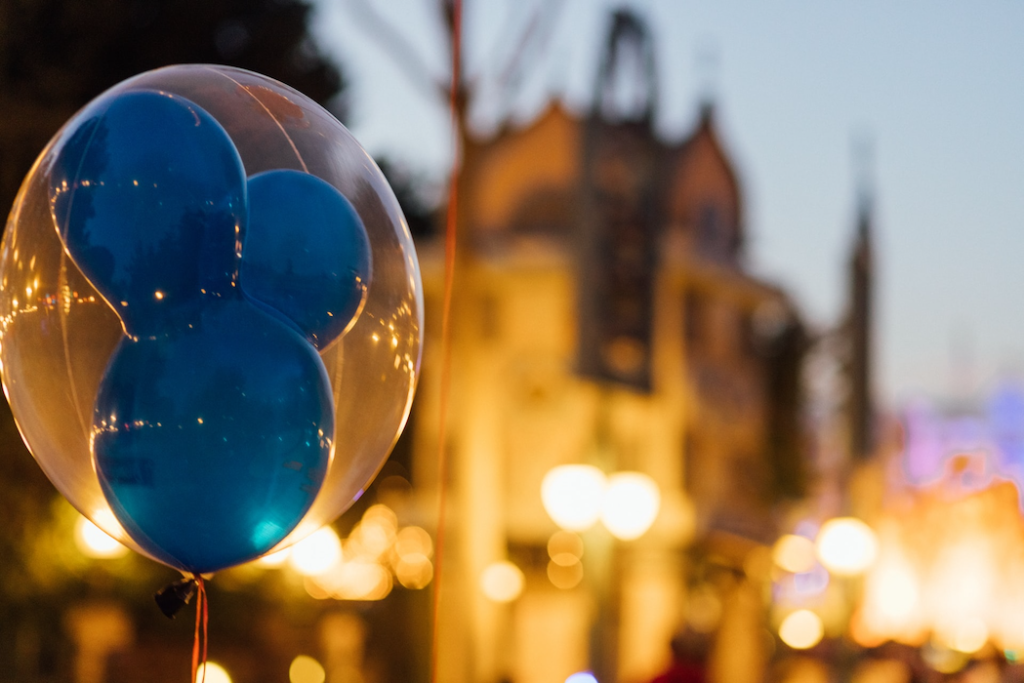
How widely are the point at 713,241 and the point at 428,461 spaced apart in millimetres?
6779

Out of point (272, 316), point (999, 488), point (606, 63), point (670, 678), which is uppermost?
point (606, 63)

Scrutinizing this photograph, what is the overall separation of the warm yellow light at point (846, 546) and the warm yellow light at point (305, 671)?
7.71 m

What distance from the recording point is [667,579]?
2066 cm

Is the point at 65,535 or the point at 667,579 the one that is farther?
the point at 667,579

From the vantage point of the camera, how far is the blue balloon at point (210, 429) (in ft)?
8.62

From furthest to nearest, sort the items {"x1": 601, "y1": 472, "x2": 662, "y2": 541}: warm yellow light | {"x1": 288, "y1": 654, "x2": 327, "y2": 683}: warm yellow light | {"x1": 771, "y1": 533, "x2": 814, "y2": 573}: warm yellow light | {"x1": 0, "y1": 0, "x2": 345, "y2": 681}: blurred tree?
{"x1": 771, "y1": 533, "x2": 814, "y2": 573}: warm yellow light, {"x1": 288, "y1": 654, "x2": 327, "y2": 683}: warm yellow light, {"x1": 0, "y1": 0, "x2": 345, "y2": 681}: blurred tree, {"x1": 601, "y1": 472, "x2": 662, "y2": 541}: warm yellow light

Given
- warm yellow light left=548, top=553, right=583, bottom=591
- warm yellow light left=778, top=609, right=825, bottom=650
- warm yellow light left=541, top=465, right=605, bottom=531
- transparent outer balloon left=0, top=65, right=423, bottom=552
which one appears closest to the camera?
transparent outer balloon left=0, top=65, right=423, bottom=552

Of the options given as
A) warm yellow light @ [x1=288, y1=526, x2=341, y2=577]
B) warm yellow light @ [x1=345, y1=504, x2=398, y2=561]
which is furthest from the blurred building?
warm yellow light @ [x1=345, y1=504, x2=398, y2=561]

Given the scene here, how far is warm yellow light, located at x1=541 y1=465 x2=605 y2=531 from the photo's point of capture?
32.1ft

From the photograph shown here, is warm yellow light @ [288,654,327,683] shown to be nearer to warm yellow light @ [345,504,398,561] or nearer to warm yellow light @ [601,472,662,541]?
warm yellow light @ [345,504,398,561]

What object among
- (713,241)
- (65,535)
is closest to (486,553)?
(65,535)

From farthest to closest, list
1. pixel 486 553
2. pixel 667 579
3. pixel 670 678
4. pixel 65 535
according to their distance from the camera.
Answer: pixel 667 579 < pixel 65 535 < pixel 486 553 < pixel 670 678

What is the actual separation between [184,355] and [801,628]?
27631 mm

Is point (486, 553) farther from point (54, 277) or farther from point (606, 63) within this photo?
point (54, 277)
